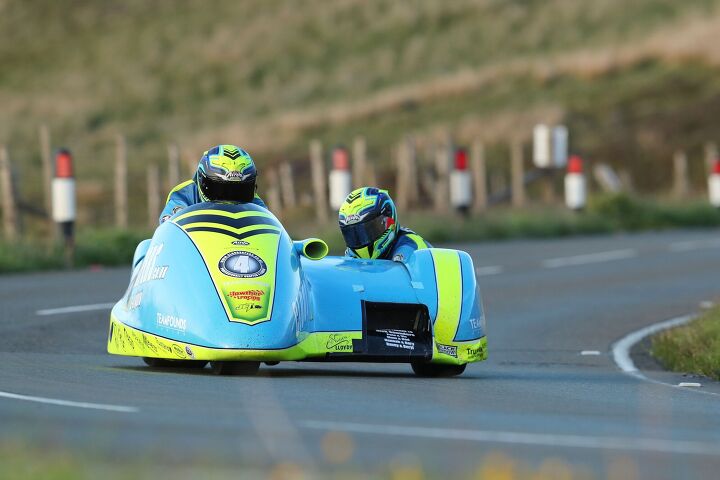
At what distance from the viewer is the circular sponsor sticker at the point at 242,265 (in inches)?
427

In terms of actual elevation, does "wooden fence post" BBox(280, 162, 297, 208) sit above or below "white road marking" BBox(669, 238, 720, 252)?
above

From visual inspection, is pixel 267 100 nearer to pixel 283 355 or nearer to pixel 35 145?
pixel 35 145

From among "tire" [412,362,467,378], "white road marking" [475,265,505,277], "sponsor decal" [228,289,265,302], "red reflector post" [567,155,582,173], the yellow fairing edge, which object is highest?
"red reflector post" [567,155,582,173]

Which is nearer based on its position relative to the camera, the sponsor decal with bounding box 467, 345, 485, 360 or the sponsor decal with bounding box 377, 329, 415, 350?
the sponsor decal with bounding box 377, 329, 415, 350

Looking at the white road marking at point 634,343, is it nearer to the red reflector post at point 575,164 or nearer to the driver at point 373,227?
the driver at point 373,227

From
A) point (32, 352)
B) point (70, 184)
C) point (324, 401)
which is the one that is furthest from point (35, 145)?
point (324, 401)

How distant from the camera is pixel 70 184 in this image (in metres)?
21.2

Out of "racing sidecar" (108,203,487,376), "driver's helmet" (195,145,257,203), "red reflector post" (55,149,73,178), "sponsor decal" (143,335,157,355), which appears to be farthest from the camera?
"red reflector post" (55,149,73,178)

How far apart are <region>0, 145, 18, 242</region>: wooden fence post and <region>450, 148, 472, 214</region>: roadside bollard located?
772 cm

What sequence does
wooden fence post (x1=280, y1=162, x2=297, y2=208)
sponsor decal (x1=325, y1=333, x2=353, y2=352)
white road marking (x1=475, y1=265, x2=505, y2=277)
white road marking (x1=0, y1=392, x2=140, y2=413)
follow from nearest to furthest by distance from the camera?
1. white road marking (x1=0, y1=392, x2=140, y2=413)
2. sponsor decal (x1=325, y1=333, x2=353, y2=352)
3. white road marking (x1=475, y1=265, x2=505, y2=277)
4. wooden fence post (x1=280, y1=162, x2=297, y2=208)

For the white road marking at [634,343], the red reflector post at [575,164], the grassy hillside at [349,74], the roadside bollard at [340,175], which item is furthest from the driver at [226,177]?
the grassy hillside at [349,74]

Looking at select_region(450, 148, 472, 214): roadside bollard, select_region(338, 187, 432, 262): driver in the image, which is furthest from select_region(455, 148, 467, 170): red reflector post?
select_region(338, 187, 432, 262): driver

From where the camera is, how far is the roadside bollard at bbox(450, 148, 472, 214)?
2831 cm

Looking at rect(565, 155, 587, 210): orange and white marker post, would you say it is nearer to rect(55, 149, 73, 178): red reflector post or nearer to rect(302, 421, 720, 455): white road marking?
rect(55, 149, 73, 178): red reflector post
